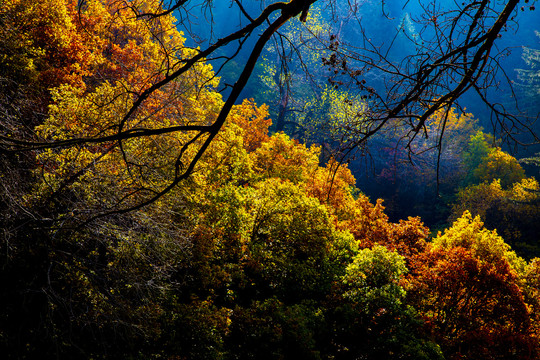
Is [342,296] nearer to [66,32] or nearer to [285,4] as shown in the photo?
[285,4]

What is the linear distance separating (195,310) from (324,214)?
5239 mm

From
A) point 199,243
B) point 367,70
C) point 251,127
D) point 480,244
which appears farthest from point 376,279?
point 251,127

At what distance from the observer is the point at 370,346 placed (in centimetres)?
838

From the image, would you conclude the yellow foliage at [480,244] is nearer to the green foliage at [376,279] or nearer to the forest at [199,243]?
the forest at [199,243]

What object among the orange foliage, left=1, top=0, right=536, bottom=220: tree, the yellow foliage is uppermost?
the orange foliage

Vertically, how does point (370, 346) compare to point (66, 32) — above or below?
below

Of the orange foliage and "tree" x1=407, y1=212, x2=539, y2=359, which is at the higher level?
the orange foliage

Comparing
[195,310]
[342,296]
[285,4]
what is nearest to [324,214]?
[342,296]

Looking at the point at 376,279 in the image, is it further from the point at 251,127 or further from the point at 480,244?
the point at 251,127

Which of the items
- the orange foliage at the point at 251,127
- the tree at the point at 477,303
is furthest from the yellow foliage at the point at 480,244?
the orange foliage at the point at 251,127

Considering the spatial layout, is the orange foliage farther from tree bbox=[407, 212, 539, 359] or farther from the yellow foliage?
tree bbox=[407, 212, 539, 359]

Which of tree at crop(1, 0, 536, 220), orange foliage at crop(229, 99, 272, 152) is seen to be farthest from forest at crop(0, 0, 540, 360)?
orange foliage at crop(229, 99, 272, 152)

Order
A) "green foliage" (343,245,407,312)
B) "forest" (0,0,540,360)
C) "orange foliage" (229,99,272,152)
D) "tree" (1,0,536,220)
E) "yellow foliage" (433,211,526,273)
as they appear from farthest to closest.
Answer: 1. "orange foliage" (229,99,272,152)
2. "yellow foliage" (433,211,526,273)
3. "green foliage" (343,245,407,312)
4. "forest" (0,0,540,360)
5. "tree" (1,0,536,220)

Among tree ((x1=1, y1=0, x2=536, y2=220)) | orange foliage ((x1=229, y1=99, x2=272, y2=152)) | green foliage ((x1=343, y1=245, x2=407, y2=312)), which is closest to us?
tree ((x1=1, y1=0, x2=536, y2=220))
